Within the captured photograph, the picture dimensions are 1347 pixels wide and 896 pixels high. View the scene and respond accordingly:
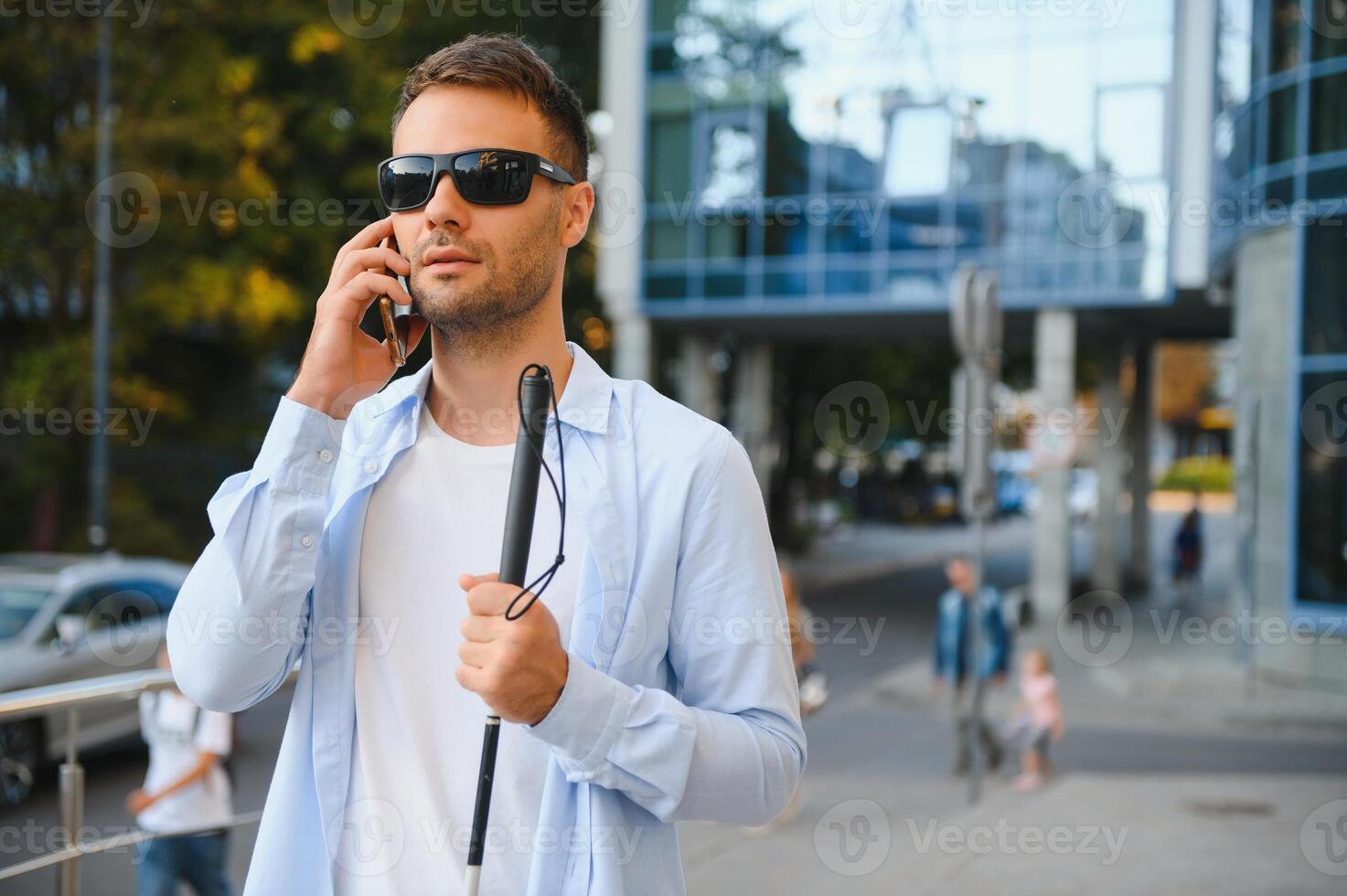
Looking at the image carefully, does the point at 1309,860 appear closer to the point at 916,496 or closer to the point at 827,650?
the point at 827,650

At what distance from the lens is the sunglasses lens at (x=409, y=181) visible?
6.02 ft

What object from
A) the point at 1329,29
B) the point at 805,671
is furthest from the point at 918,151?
the point at 805,671

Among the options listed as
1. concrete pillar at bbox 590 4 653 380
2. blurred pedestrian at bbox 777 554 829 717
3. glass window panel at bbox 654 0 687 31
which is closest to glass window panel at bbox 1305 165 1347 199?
blurred pedestrian at bbox 777 554 829 717

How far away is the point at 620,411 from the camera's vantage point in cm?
190

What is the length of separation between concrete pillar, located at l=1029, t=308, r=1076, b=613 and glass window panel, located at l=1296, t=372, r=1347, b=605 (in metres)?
7.24

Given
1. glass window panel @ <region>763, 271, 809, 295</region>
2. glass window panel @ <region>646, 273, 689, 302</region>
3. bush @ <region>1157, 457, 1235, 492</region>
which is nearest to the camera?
glass window panel @ <region>763, 271, 809, 295</region>

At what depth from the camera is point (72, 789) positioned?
15.2ft

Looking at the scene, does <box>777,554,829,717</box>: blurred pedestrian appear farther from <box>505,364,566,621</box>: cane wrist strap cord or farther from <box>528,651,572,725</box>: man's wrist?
<box>528,651,572,725</box>: man's wrist

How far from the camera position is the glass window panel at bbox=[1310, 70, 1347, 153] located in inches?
560

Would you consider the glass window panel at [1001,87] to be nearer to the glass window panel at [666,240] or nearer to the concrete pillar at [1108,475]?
the glass window panel at [666,240]

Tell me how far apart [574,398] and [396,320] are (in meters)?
0.28

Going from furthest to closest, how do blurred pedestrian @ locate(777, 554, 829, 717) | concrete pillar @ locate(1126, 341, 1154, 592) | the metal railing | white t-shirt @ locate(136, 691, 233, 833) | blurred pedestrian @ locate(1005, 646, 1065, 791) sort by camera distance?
concrete pillar @ locate(1126, 341, 1154, 592) < blurred pedestrian @ locate(1005, 646, 1065, 791) < blurred pedestrian @ locate(777, 554, 829, 717) < white t-shirt @ locate(136, 691, 233, 833) < the metal railing

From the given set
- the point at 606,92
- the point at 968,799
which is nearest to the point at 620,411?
the point at 968,799

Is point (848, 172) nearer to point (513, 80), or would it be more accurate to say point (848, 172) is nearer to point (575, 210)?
point (575, 210)
